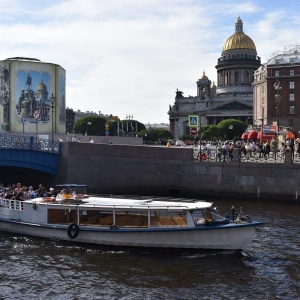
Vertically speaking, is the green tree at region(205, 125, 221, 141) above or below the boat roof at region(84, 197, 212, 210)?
above

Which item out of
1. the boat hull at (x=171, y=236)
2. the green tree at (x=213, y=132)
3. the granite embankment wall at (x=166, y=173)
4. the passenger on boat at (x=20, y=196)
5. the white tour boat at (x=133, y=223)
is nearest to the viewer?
the boat hull at (x=171, y=236)

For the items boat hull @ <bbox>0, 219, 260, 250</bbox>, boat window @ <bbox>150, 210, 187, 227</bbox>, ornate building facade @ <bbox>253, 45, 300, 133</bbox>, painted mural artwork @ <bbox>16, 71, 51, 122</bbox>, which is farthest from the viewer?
ornate building facade @ <bbox>253, 45, 300, 133</bbox>

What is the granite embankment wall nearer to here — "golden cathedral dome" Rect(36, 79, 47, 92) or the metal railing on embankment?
the metal railing on embankment

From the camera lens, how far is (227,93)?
166 metres

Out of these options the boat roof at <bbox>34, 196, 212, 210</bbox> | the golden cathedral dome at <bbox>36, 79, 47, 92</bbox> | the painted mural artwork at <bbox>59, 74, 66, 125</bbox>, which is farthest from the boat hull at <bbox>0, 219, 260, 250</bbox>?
the painted mural artwork at <bbox>59, 74, 66, 125</bbox>

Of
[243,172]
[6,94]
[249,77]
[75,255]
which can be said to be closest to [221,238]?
[75,255]

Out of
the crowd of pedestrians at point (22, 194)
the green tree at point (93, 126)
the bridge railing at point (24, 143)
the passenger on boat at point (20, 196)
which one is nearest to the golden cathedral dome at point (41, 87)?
the bridge railing at point (24, 143)

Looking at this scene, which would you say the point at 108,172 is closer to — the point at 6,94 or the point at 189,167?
the point at 189,167

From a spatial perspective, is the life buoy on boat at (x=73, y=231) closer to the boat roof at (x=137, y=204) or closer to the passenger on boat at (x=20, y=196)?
the boat roof at (x=137, y=204)

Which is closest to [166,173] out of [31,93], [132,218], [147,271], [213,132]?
[132,218]

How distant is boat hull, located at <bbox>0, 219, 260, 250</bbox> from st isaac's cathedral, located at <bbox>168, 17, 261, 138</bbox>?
129 m

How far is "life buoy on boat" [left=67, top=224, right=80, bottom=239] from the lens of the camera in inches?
954

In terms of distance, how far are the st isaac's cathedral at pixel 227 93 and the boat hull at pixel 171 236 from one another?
12850 centimetres

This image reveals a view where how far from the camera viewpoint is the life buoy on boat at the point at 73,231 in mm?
24234
